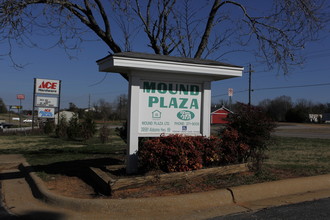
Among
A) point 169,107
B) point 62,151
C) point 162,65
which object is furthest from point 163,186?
point 62,151

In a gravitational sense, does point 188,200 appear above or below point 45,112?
A: below

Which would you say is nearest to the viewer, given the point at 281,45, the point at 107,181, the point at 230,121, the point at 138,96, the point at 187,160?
the point at 107,181

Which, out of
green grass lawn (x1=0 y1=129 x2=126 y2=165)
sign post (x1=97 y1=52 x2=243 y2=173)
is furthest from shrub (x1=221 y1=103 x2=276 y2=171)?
green grass lawn (x1=0 y1=129 x2=126 y2=165)

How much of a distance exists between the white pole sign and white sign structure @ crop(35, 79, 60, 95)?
2353 centimetres

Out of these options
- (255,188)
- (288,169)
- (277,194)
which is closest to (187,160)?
(255,188)

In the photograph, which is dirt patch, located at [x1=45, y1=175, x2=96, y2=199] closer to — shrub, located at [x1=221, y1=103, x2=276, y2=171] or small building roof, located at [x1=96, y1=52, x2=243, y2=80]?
small building roof, located at [x1=96, y1=52, x2=243, y2=80]

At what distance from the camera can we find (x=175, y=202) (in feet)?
16.3

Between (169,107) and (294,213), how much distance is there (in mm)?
3161

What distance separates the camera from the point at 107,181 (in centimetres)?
561

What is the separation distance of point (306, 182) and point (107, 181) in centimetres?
375

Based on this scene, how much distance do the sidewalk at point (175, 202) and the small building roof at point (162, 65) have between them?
8.11 feet

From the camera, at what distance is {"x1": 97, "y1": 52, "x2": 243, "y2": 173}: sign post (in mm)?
6383

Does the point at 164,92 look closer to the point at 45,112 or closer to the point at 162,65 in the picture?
the point at 162,65

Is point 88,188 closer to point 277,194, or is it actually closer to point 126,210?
point 126,210
